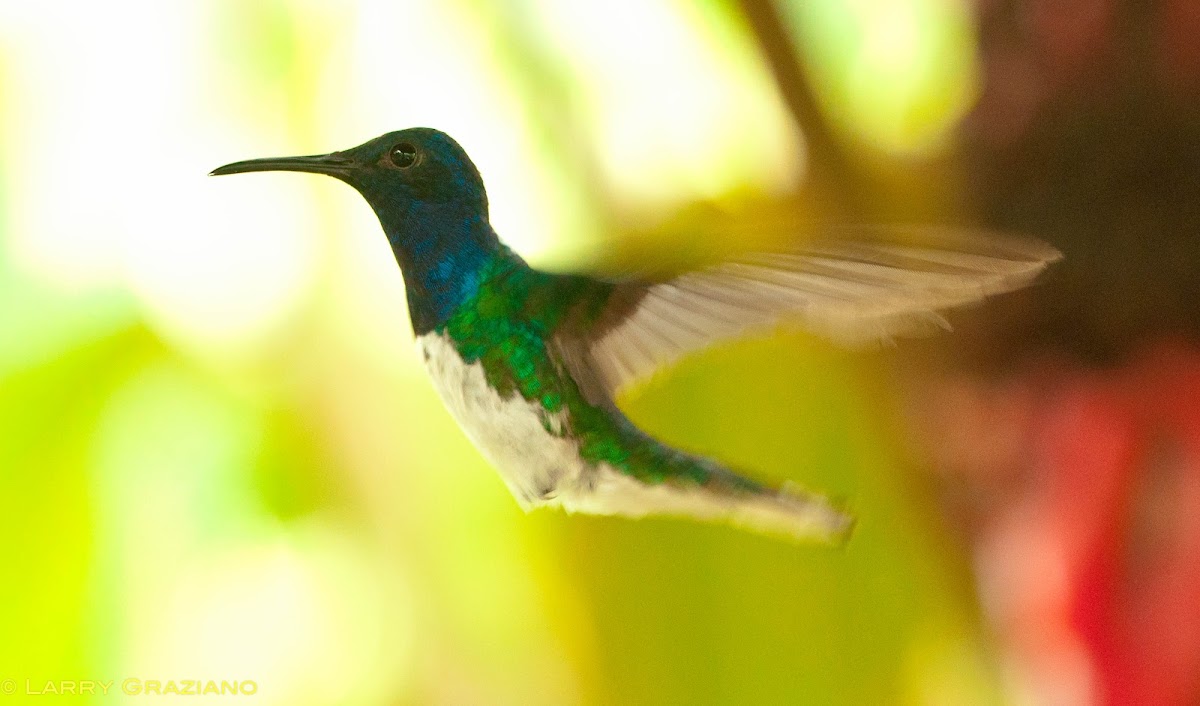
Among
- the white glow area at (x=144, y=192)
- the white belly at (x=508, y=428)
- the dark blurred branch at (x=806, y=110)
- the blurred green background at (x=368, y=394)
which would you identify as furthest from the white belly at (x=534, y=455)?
the white glow area at (x=144, y=192)

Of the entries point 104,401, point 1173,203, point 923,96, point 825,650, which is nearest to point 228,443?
point 104,401

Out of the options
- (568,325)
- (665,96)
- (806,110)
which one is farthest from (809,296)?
(665,96)

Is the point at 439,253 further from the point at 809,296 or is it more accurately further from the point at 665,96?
the point at 665,96

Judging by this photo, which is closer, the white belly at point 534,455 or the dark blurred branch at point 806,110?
the white belly at point 534,455

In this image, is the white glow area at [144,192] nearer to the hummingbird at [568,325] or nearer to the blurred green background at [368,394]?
the blurred green background at [368,394]

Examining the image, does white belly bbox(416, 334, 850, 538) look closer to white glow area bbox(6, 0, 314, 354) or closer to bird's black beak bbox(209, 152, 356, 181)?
bird's black beak bbox(209, 152, 356, 181)
